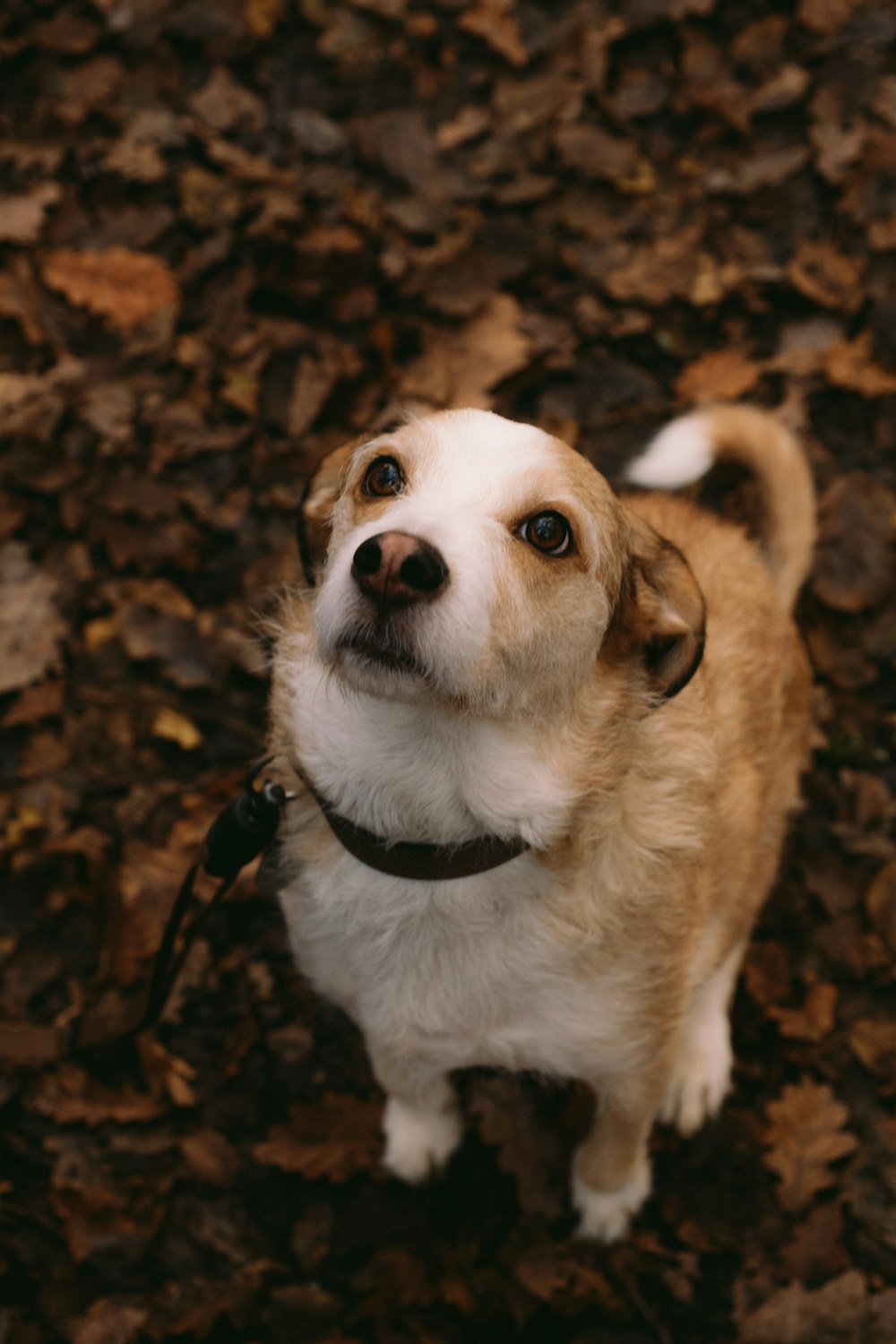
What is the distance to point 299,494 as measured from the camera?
427 centimetres

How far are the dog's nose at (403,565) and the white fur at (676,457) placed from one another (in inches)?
50.0

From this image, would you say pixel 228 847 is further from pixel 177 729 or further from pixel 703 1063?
pixel 703 1063

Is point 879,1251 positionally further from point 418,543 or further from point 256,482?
point 256,482

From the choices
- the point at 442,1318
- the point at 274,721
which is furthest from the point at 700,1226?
the point at 274,721

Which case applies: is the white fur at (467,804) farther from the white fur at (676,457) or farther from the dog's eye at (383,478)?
the white fur at (676,457)

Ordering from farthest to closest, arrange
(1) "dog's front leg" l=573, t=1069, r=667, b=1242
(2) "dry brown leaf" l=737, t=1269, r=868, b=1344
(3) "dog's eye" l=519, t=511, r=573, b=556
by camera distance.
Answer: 1. (2) "dry brown leaf" l=737, t=1269, r=868, b=1344
2. (1) "dog's front leg" l=573, t=1069, r=667, b=1242
3. (3) "dog's eye" l=519, t=511, r=573, b=556

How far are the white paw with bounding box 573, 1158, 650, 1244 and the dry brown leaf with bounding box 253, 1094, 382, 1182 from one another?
0.65 metres

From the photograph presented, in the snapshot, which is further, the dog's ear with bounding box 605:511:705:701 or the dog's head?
the dog's ear with bounding box 605:511:705:701

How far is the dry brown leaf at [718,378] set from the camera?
4465 millimetres

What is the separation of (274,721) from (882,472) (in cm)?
290

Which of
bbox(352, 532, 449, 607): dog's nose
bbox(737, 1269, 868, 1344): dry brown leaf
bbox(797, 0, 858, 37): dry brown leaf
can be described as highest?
bbox(797, 0, 858, 37): dry brown leaf

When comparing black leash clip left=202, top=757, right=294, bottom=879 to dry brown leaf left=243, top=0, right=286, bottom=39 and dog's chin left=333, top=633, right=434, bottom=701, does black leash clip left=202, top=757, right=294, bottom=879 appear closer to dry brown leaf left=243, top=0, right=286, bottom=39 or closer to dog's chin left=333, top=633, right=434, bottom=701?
dog's chin left=333, top=633, right=434, bottom=701

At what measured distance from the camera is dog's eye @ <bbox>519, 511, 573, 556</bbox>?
2279 mm

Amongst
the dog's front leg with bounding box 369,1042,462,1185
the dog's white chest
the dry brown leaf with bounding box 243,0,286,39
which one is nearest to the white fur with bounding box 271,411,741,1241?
the dog's white chest
